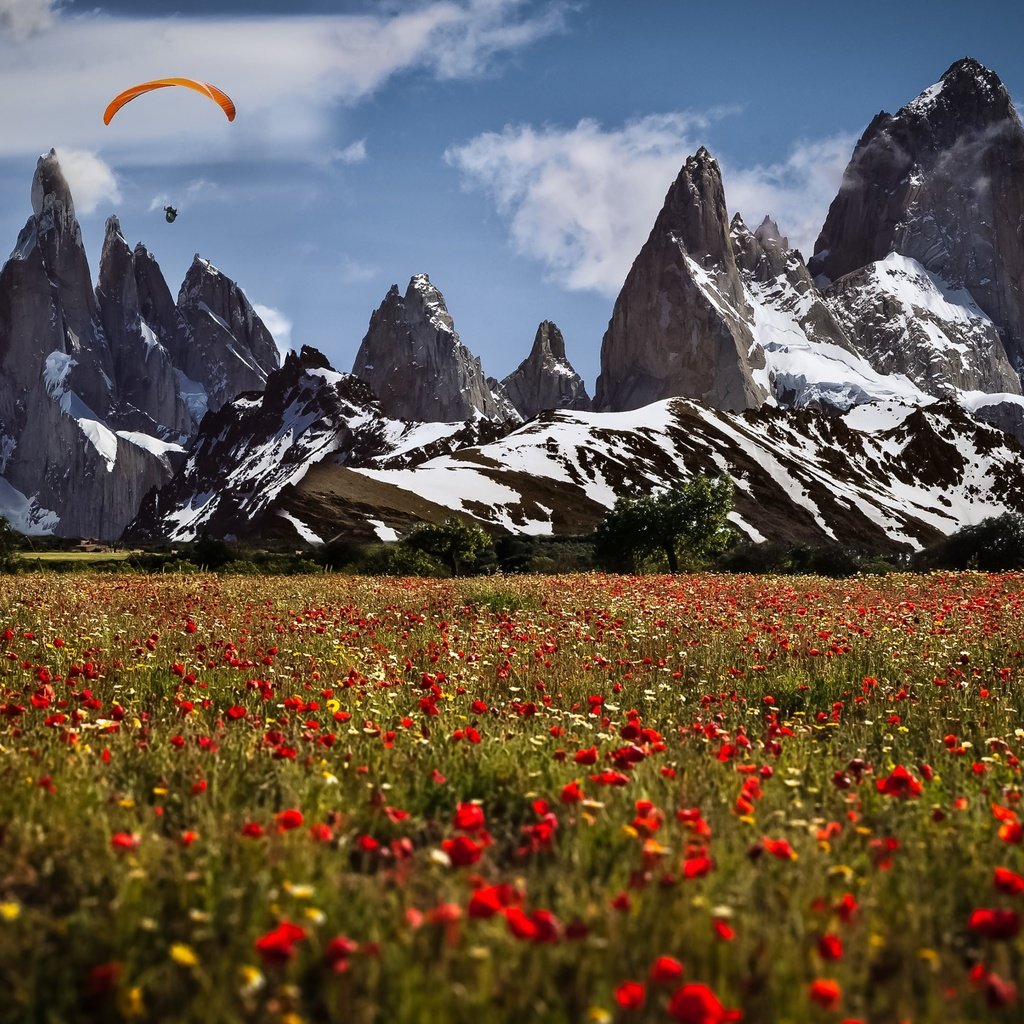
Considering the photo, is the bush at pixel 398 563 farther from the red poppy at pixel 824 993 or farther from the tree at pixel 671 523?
the red poppy at pixel 824 993

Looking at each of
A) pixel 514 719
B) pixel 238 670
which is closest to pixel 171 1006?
pixel 514 719

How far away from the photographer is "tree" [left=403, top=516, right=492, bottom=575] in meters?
44.8

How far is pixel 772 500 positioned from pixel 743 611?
403 feet

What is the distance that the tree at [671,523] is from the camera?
153 feet

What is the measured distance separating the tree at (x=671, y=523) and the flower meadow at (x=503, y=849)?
124 feet

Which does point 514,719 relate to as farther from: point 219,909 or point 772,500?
point 772,500

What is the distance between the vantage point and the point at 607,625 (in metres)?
12.7

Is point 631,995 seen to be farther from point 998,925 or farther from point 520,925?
point 998,925

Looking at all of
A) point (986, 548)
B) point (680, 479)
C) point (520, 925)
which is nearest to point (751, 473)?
point (680, 479)

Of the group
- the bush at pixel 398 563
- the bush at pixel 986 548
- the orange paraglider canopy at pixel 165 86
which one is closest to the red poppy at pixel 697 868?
the orange paraglider canopy at pixel 165 86

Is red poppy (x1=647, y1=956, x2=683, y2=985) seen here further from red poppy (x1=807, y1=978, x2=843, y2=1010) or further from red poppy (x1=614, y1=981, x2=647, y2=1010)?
red poppy (x1=807, y1=978, x2=843, y2=1010)

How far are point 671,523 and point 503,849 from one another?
143ft

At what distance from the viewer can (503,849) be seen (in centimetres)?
396

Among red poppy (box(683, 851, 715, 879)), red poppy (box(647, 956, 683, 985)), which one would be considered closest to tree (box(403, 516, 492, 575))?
red poppy (box(683, 851, 715, 879))
